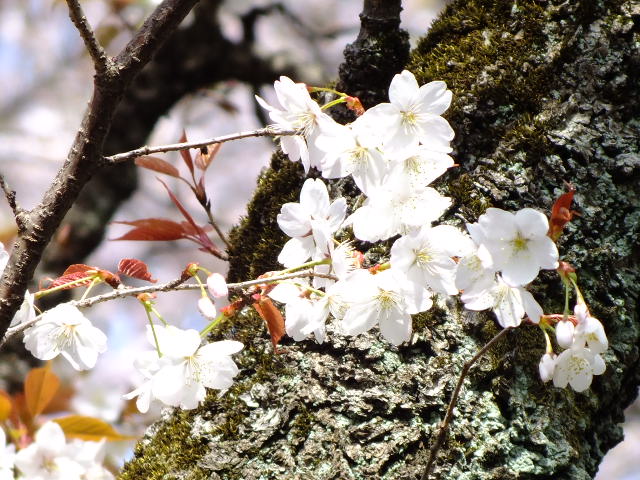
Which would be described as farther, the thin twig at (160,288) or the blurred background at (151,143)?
the blurred background at (151,143)

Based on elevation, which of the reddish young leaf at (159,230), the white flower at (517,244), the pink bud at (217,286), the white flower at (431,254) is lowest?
the white flower at (517,244)

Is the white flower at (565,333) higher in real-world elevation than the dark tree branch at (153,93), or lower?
lower

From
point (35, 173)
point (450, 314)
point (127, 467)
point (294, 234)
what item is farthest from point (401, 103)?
point (35, 173)

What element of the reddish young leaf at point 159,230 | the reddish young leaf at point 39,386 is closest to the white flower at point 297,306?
the reddish young leaf at point 159,230

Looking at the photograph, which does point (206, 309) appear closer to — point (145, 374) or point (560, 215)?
point (145, 374)

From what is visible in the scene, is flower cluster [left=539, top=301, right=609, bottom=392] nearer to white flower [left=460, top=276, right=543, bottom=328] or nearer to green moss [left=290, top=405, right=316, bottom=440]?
white flower [left=460, top=276, right=543, bottom=328]

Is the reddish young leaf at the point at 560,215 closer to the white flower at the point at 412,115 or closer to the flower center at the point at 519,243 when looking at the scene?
the flower center at the point at 519,243

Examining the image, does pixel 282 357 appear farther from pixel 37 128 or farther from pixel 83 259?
pixel 37 128

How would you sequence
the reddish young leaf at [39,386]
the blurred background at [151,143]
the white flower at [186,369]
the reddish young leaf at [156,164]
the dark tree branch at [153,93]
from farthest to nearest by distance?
the blurred background at [151,143] → the dark tree branch at [153,93] → the reddish young leaf at [39,386] → the reddish young leaf at [156,164] → the white flower at [186,369]
